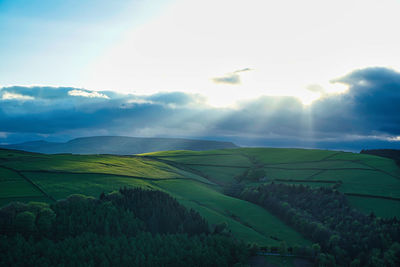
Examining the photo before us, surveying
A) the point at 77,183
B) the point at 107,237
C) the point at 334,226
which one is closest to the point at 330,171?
the point at 334,226

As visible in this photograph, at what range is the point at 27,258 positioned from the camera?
1686 inches

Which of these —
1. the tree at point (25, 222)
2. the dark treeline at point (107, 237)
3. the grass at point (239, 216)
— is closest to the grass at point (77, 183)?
the dark treeline at point (107, 237)

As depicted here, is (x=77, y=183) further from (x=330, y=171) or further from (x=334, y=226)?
(x=330, y=171)

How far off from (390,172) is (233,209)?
80.4 metres

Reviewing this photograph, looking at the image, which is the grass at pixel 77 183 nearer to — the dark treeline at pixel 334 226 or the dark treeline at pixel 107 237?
the dark treeline at pixel 107 237

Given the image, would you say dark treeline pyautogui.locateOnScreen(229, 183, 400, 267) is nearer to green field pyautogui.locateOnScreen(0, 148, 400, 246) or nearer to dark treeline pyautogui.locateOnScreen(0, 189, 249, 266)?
green field pyautogui.locateOnScreen(0, 148, 400, 246)

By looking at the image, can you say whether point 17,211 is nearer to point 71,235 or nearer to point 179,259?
point 71,235

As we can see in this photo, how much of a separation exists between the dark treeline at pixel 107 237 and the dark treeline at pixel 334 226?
22.2 m

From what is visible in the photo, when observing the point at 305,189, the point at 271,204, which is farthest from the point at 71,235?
the point at 305,189

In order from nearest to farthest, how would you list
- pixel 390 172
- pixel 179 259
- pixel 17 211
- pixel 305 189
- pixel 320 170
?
pixel 179 259, pixel 17 211, pixel 305 189, pixel 390 172, pixel 320 170

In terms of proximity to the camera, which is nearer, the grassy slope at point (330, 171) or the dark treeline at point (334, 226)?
the dark treeline at point (334, 226)

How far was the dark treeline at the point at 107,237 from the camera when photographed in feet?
147

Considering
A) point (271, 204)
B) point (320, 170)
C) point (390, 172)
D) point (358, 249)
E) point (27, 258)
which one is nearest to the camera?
point (27, 258)

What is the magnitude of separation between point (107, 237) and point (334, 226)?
5789 centimetres
